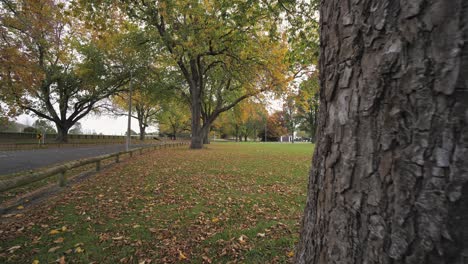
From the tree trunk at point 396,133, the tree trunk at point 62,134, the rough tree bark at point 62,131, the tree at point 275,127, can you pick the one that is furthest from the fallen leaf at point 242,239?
the tree at point 275,127

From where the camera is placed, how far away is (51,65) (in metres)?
25.1

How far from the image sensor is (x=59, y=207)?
4.52m

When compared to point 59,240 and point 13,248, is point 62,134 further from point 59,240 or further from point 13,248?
point 59,240

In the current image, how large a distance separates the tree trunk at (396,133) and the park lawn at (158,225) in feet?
7.07

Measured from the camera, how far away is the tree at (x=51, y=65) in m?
9.47

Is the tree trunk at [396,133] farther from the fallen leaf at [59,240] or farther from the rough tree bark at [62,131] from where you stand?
the rough tree bark at [62,131]

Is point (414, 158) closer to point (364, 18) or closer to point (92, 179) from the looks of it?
point (364, 18)

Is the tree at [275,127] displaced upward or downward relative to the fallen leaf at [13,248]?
upward

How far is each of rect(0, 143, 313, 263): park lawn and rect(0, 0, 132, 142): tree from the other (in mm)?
6031

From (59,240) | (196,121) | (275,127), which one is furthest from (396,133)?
(275,127)

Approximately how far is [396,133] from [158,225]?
3.74 meters

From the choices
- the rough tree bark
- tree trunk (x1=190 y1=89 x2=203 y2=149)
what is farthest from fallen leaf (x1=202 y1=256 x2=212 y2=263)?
→ the rough tree bark

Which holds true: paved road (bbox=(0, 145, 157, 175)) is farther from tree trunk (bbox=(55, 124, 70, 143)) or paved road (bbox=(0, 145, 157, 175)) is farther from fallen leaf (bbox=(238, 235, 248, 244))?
tree trunk (bbox=(55, 124, 70, 143))

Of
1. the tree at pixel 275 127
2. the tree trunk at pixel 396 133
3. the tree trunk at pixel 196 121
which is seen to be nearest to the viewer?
the tree trunk at pixel 396 133
